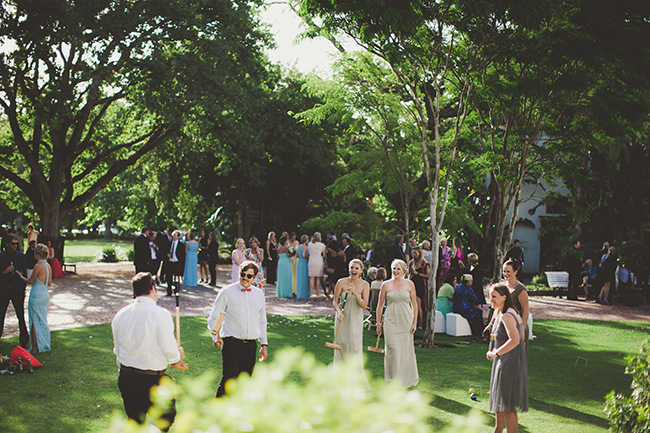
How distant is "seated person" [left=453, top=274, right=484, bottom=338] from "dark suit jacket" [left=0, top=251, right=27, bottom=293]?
9.52m

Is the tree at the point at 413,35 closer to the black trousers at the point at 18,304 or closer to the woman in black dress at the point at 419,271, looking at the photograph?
the woman in black dress at the point at 419,271

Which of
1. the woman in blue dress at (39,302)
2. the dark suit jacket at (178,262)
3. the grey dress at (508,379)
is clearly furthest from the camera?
the dark suit jacket at (178,262)

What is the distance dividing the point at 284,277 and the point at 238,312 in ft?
43.7

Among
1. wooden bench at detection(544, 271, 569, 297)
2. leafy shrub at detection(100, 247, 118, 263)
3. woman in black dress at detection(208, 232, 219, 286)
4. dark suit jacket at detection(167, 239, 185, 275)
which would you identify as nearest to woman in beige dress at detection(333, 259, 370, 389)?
dark suit jacket at detection(167, 239, 185, 275)

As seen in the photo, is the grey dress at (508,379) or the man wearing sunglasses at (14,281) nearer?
the grey dress at (508,379)

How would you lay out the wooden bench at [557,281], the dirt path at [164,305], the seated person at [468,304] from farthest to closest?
the wooden bench at [557,281] → the dirt path at [164,305] → the seated person at [468,304]

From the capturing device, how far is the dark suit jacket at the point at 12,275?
9.95 meters

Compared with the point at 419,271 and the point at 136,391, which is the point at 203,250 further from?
the point at 136,391

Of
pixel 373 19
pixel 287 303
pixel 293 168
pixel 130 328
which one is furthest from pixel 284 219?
pixel 130 328

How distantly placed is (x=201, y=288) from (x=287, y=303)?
4.22 m

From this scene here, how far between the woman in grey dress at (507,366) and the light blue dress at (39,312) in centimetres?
766

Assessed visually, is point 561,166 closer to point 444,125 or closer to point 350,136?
point 444,125

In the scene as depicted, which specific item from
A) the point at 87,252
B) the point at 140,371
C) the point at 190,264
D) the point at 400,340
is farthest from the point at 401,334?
the point at 87,252

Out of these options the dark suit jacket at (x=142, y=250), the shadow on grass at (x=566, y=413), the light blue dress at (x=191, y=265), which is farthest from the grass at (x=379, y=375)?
the light blue dress at (x=191, y=265)
